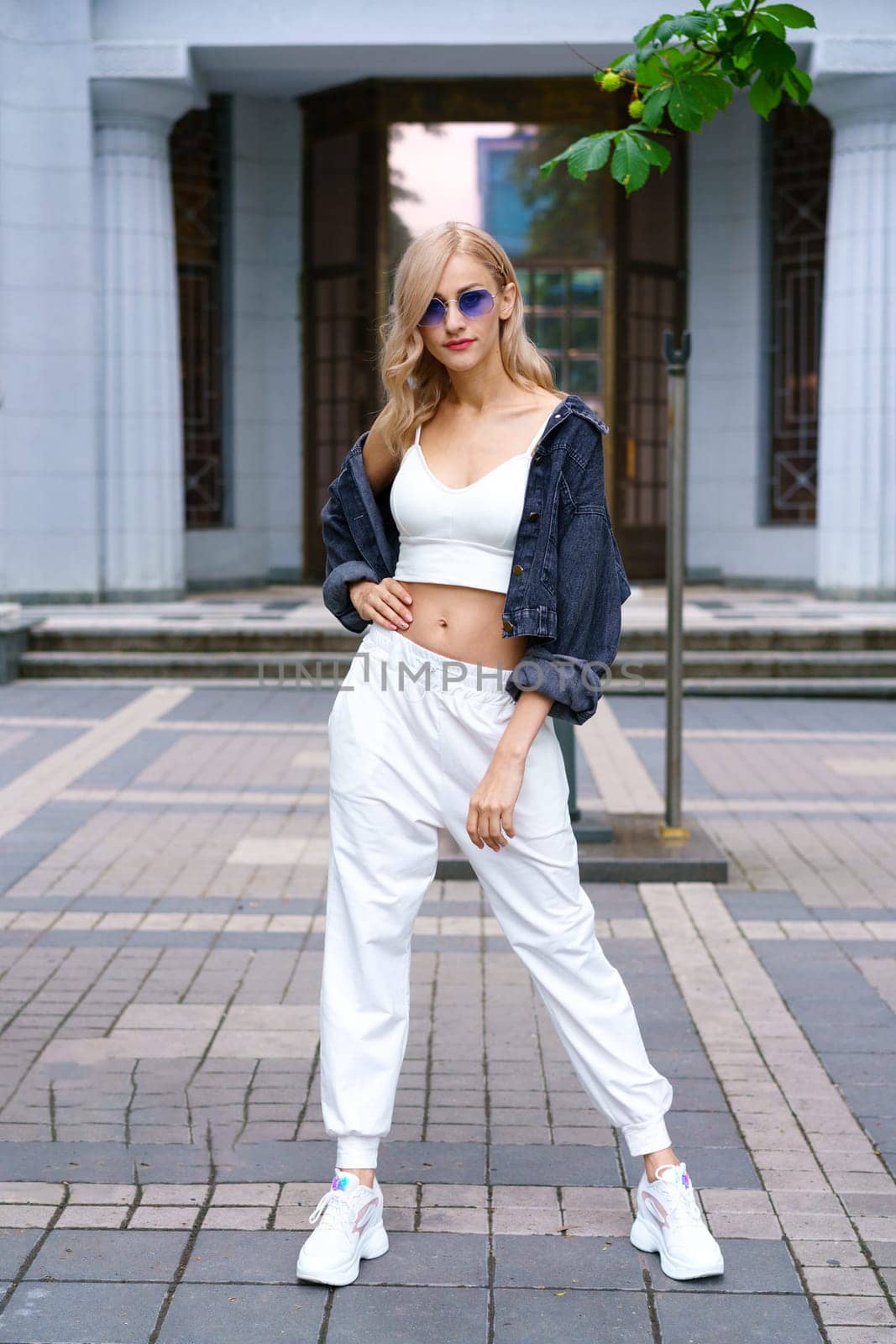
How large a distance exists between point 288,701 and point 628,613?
370cm

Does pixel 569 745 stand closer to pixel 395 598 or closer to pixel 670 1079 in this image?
pixel 670 1079

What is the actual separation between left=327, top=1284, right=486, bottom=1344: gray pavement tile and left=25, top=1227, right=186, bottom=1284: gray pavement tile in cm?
37

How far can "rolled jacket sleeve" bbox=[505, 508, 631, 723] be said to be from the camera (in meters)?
3.18

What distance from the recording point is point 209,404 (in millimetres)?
17453

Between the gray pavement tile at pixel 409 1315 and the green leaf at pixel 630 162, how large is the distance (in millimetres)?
2301

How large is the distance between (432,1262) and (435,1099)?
95cm

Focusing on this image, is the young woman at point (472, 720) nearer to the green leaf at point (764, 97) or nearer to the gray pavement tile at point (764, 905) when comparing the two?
the green leaf at point (764, 97)

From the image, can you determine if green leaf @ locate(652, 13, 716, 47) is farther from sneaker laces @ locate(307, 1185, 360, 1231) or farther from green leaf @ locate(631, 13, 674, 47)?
sneaker laces @ locate(307, 1185, 360, 1231)

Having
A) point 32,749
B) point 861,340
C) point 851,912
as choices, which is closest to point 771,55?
point 851,912

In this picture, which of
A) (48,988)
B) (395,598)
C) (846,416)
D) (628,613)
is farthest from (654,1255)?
(846,416)

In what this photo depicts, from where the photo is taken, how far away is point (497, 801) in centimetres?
314

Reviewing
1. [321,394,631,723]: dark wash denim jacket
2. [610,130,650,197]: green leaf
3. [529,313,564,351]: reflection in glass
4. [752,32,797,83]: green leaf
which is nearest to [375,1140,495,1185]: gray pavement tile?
[321,394,631,723]: dark wash denim jacket

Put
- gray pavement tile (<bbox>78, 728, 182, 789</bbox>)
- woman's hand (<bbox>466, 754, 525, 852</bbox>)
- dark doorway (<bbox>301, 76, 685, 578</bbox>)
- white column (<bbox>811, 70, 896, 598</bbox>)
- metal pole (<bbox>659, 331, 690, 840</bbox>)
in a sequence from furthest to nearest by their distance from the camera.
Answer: dark doorway (<bbox>301, 76, 685, 578</bbox>) → white column (<bbox>811, 70, 896, 598</bbox>) → gray pavement tile (<bbox>78, 728, 182, 789</bbox>) → metal pole (<bbox>659, 331, 690, 840</bbox>) → woman's hand (<bbox>466, 754, 525, 852</bbox>)

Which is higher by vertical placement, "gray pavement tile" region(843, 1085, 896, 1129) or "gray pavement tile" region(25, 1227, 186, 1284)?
"gray pavement tile" region(25, 1227, 186, 1284)
